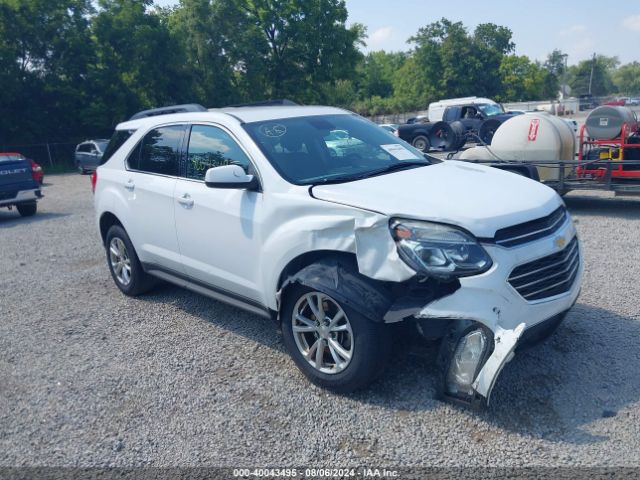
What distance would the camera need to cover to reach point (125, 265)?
6.25 meters

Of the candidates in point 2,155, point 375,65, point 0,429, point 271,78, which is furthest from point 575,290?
point 375,65

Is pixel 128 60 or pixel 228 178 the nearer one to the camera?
pixel 228 178

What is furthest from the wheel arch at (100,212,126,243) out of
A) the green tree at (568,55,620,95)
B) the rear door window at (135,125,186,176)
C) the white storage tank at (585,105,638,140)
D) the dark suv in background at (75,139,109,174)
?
the green tree at (568,55,620,95)

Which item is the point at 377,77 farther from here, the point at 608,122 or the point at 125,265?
the point at 125,265

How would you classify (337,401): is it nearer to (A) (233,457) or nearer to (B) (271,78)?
(A) (233,457)

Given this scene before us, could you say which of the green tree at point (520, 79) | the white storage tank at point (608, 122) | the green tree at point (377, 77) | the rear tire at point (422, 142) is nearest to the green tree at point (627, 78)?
the green tree at point (520, 79)

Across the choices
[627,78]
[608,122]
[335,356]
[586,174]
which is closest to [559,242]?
[335,356]

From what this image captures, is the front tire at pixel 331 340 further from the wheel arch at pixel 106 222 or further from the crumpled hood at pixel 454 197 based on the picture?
the wheel arch at pixel 106 222

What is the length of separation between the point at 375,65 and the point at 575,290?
94883 millimetres

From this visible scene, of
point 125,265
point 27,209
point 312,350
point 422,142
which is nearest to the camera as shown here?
point 312,350

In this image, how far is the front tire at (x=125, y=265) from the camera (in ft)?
19.7

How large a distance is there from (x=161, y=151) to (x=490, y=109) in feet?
76.8

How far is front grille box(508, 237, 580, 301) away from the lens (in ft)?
11.6

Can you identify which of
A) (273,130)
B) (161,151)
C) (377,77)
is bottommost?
(161,151)
